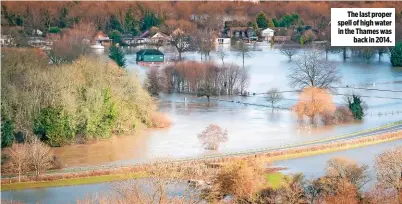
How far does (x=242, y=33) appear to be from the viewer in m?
19.4

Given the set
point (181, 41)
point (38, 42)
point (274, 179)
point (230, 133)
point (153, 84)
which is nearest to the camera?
point (274, 179)

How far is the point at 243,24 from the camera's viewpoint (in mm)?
19844

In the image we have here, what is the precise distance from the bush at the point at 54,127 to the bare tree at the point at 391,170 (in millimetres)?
3034

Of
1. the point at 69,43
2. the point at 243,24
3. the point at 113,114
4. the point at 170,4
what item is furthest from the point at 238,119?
the point at 170,4

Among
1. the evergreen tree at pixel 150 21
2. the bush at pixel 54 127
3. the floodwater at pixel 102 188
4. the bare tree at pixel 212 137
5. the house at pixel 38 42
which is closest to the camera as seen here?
the floodwater at pixel 102 188

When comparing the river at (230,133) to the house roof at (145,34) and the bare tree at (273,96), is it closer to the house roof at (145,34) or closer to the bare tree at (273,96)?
the bare tree at (273,96)

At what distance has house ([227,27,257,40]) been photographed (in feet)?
62.7

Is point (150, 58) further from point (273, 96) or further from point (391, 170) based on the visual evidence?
point (391, 170)

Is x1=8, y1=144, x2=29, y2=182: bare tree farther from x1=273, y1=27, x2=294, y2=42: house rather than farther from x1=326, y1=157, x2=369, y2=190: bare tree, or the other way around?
x1=273, y1=27, x2=294, y2=42: house

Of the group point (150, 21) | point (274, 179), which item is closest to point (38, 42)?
point (150, 21)

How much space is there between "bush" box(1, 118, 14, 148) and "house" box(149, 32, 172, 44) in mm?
9742

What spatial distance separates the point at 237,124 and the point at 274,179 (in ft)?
7.83

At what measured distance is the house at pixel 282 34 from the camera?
61.6 ft

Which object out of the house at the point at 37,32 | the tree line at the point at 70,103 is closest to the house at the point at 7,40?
the house at the point at 37,32
